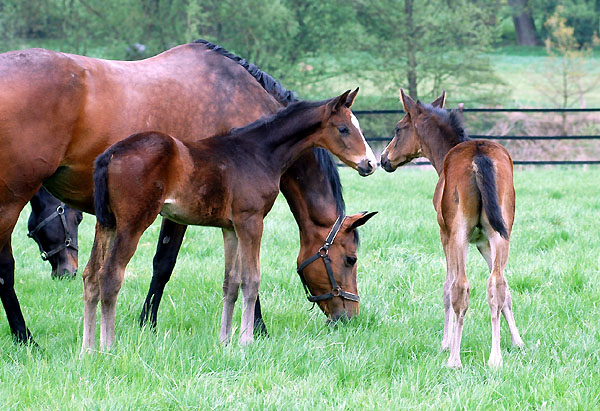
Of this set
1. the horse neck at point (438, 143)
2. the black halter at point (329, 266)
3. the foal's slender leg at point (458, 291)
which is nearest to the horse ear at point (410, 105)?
the horse neck at point (438, 143)

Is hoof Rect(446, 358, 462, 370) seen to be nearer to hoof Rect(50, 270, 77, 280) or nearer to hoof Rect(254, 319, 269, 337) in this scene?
hoof Rect(254, 319, 269, 337)

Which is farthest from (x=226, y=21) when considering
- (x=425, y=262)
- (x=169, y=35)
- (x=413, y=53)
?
(x=425, y=262)

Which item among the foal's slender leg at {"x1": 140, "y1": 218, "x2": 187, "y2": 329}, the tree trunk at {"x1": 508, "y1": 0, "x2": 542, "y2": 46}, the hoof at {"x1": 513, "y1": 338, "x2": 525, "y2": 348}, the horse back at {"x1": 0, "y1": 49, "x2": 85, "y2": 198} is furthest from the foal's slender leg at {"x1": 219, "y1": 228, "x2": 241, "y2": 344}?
the tree trunk at {"x1": 508, "y1": 0, "x2": 542, "y2": 46}

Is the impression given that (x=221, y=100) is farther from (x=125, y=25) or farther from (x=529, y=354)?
(x=125, y=25)

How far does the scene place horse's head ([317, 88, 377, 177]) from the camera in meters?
4.48

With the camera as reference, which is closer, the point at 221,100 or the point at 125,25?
the point at 221,100

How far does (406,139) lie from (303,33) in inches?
891

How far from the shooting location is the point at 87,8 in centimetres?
2466

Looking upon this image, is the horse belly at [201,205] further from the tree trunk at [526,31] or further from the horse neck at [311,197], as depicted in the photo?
the tree trunk at [526,31]

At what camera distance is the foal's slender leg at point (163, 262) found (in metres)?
4.94

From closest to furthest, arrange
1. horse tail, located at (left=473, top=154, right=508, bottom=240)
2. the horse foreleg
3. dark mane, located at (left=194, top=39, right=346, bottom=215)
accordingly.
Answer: horse tail, located at (left=473, top=154, right=508, bottom=240), the horse foreleg, dark mane, located at (left=194, top=39, right=346, bottom=215)

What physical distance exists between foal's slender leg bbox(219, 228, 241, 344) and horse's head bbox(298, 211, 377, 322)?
74 cm

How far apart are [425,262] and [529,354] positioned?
230 centimetres

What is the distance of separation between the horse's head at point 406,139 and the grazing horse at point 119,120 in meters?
0.41
